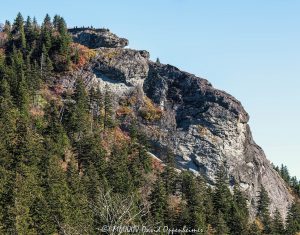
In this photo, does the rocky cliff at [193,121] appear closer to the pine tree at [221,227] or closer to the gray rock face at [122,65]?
the gray rock face at [122,65]

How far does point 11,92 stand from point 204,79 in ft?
216

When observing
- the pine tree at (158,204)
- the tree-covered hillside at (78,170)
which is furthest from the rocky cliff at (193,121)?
the pine tree at (158,204)

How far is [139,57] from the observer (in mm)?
136875

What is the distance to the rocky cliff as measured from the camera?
4734 inches

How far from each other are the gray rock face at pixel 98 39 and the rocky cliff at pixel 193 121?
853 cm

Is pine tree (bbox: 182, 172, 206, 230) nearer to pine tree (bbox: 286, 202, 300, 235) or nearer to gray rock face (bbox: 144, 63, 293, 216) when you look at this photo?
pine tree (bbox: 286, 202, 300, 235)

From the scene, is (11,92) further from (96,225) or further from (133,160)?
(96,225)

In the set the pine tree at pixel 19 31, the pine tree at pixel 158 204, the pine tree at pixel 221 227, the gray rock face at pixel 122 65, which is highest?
the pine tree at pixel 19 31

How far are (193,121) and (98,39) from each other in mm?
46620

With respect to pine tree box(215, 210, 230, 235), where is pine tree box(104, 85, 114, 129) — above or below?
above

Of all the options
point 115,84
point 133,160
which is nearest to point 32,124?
Answer: point 133,160

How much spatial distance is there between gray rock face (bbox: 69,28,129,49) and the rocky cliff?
8.53 metres

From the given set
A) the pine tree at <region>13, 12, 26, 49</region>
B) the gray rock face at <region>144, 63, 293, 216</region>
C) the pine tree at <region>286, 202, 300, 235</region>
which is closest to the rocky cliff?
the gray rock face at <region>144, 63, 293, 216</region>

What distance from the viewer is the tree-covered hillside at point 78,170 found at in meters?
54.0
